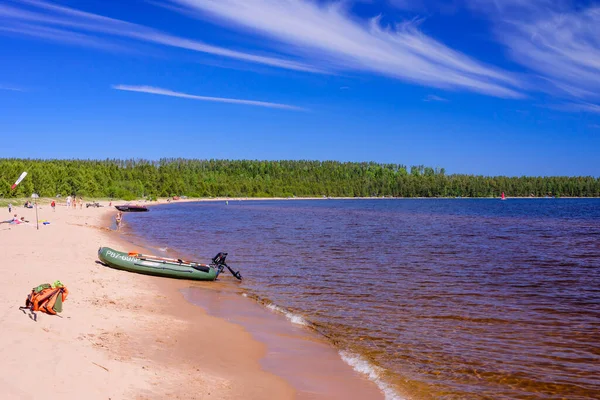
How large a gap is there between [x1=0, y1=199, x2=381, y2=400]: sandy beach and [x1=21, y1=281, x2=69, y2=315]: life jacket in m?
0.23

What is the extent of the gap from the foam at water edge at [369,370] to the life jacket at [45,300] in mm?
7489

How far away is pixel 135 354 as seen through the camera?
1095 centimetres

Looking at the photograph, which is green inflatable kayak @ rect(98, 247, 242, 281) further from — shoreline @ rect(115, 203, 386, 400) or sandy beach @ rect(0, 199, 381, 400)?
sandy beach @ rect(0, 199, 381, 400)

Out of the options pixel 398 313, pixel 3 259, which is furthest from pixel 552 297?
pixel 3 259

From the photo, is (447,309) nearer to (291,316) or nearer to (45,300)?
(291,316)

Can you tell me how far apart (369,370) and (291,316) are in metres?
5.55

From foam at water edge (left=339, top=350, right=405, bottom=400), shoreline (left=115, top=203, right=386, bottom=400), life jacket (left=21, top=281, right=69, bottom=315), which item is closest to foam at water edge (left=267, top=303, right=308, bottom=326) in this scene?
shoreline (left=115, top=203, right=386, bottom=400)

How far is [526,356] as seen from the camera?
1309cm

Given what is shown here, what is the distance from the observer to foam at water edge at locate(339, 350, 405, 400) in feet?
34.0

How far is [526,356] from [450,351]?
6.54ft

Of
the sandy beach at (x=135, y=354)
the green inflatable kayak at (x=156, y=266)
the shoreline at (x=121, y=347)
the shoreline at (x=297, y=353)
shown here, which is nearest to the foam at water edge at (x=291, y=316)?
A: the shoreline at (x=297, y=353)

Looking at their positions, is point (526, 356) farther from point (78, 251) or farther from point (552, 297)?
point (78, 251)

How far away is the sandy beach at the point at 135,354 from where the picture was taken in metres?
8.63

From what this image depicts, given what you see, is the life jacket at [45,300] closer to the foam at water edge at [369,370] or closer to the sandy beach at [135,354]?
the sandy beach at [135,354]
